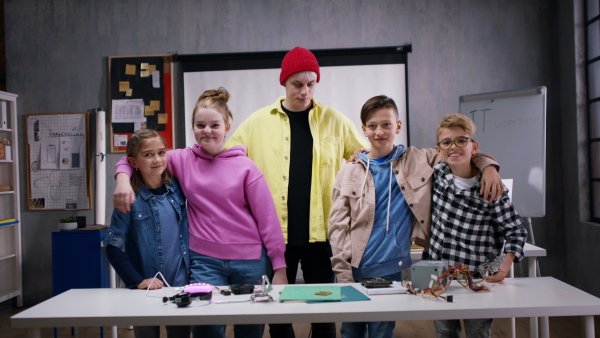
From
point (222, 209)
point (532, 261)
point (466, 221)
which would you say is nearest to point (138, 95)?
point (222, 209)

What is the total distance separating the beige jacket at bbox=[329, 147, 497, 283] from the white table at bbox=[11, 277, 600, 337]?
0.99 ft

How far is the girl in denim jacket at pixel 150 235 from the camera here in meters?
1.72

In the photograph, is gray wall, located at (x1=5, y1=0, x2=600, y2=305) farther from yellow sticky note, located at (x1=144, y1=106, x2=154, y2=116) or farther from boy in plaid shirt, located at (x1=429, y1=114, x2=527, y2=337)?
boy in plaid shirt, located at (x1=429, y1=114, x2=527, y2=337)

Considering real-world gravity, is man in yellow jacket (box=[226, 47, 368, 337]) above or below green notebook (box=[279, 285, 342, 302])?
above

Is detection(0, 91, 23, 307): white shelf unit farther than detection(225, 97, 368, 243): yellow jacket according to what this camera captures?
Yes

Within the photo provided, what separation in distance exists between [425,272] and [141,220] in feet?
3.61

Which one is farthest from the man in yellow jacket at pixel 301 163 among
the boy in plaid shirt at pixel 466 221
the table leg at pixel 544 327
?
the table leg at pixel 544 327

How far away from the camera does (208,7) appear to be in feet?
13.4

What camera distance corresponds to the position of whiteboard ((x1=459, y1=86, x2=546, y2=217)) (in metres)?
3.48

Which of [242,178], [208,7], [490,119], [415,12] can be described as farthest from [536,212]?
[208,7]

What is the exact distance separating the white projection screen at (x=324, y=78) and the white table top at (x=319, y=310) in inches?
101

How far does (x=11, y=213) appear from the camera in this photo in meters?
4.05

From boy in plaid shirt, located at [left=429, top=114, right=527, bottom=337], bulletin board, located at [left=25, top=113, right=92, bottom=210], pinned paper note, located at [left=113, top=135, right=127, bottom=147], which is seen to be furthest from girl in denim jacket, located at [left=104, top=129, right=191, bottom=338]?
bulletin board, located at [left=25, top=113, right=92, bottom=210]

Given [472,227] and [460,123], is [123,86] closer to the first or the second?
[460,123]
